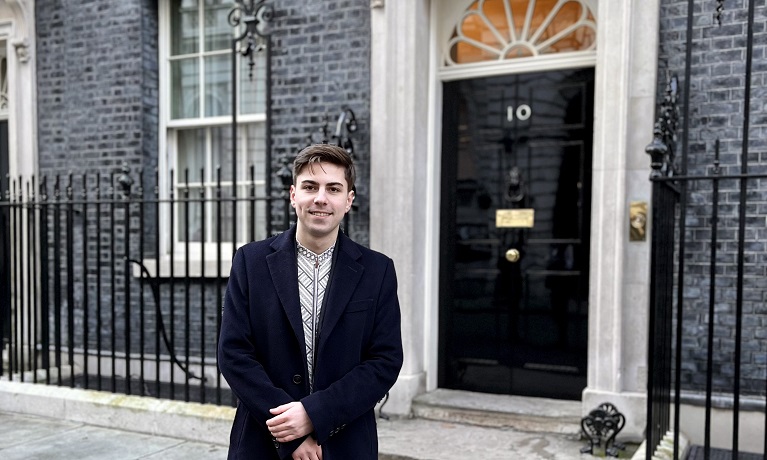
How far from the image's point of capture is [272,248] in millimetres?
2322

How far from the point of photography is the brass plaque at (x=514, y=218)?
206 inches

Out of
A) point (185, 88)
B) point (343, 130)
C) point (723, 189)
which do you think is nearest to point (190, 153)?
point (185, 88)

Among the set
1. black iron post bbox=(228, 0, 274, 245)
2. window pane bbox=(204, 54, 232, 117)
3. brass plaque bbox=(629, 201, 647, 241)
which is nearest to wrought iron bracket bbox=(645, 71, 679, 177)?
brass plaque bbox=(629, 201, 647, 241)

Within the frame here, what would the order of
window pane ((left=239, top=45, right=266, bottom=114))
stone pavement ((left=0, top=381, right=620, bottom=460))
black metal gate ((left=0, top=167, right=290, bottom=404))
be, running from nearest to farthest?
stone pavement ((left=0, top=381, right=620, bottom=460))
black metal gate ((left=0, top=167, right=290, bottom=404))
window pane ((left=239, top=45, right=266, bottom=114))

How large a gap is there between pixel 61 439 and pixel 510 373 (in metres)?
3.37

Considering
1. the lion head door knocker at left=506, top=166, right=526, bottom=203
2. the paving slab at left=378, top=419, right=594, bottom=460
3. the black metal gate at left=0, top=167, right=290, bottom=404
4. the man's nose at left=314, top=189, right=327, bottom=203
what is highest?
the lion head door knocker at left=506, top=166, right=526, bottom=203

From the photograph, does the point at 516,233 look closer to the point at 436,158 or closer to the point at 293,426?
the point at 436,158

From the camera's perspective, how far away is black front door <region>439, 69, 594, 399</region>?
5.11 m

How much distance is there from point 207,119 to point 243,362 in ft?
15.5

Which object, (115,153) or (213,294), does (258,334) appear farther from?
(115,153)

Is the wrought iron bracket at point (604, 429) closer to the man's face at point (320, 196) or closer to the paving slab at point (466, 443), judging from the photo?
the paving slab at point (466, 443)

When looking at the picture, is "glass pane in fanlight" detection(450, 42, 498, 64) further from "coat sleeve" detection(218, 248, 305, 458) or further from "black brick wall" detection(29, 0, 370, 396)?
"coat sleeve" detection(218, 248, 305, 458)

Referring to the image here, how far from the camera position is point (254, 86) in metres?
6.26

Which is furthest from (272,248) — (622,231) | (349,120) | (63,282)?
(63,282)
